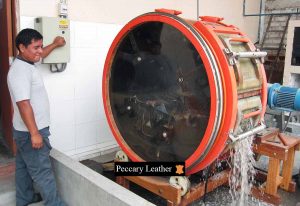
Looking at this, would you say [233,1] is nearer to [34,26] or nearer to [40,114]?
[34,26]

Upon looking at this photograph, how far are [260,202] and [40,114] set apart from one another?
207cm

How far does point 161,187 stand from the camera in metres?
2.43

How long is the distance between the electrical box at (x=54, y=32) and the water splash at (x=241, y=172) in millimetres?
1817

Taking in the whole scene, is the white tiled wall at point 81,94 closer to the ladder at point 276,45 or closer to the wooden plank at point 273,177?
the wooden plank at point 273,177

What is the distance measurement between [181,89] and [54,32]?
56.6 inches

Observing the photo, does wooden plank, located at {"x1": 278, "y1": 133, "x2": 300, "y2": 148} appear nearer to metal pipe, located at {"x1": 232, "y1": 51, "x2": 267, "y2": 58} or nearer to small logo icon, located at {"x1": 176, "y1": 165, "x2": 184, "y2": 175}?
metal pipe, located at {"x1": 232, "y1": 51, "x2": 267, "y2": 58}

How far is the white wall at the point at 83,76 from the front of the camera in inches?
129

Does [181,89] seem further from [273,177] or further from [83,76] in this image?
[83,76]

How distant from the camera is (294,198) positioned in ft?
9.67

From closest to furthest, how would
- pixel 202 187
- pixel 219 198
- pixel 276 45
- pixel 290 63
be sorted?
pixel 202 187
pixel 219 198
pixel 290 63
pixel 276 45

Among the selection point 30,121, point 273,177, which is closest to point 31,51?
point 30,121

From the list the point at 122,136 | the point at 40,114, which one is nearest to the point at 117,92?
the point at 122,136

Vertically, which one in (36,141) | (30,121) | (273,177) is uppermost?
(30,121)

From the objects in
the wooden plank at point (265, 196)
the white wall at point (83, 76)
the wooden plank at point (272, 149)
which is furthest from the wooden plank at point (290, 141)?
the white wall at point (83, 76)
